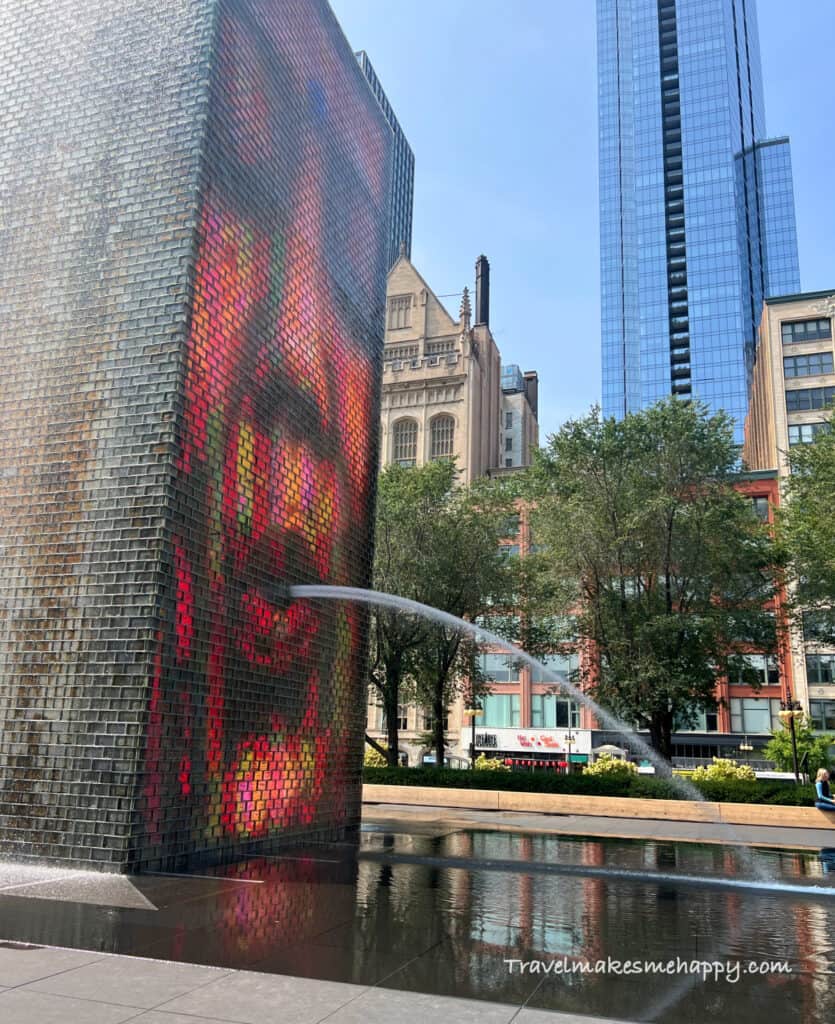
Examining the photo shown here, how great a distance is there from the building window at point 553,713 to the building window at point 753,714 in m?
13.0

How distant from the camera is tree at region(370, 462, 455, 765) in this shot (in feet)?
115

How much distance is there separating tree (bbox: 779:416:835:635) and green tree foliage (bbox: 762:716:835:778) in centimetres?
1814

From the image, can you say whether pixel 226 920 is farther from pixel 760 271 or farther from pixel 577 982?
pixel 760 271

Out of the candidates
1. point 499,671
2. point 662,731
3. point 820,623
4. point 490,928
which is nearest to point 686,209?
point 499,671

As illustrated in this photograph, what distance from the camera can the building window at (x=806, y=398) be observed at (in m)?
66.4

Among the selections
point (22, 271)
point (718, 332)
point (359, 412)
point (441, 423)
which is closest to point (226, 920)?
point (22, 271)

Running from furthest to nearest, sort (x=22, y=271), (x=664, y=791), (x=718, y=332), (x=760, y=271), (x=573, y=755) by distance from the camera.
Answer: (x=760, y=271) → (x=718, y=332) → (x=573, y=755) → (x=664, y=791) → (x=22, y=271)

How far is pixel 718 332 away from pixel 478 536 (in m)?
121

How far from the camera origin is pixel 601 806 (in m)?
26.4

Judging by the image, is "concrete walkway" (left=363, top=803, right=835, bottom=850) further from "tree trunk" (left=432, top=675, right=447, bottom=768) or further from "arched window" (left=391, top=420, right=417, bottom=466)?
"arched window" (left=391, top=420, right=417, bottom=466)

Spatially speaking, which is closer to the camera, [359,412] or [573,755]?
[359,412]

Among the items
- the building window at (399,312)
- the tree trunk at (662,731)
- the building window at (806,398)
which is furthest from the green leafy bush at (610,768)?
the building window at (399,312)

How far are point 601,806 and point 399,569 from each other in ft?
44.3

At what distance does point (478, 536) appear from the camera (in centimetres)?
3684
